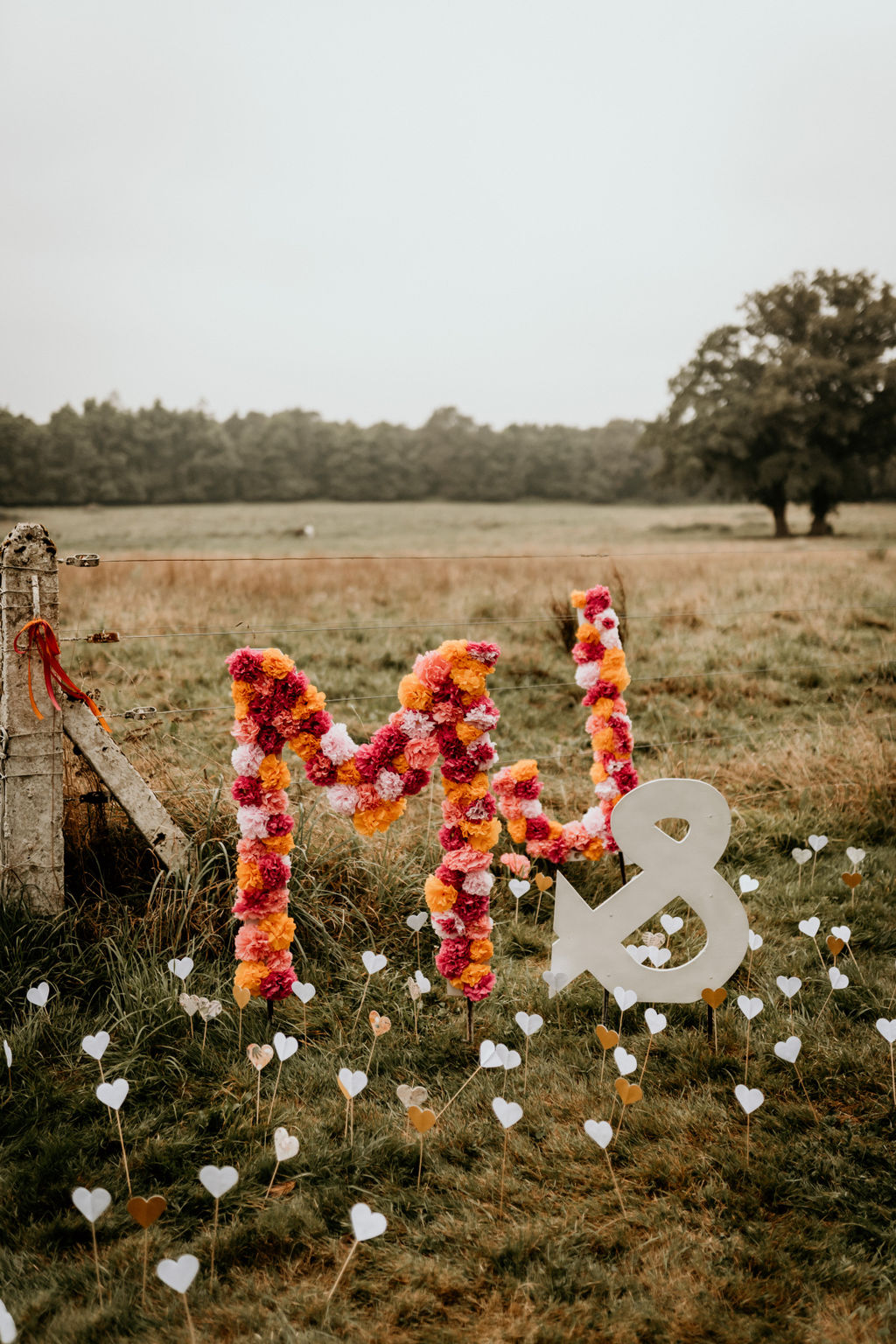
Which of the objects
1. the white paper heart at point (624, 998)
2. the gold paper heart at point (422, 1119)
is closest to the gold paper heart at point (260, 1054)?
the gold paper heart at point (422, 1119)

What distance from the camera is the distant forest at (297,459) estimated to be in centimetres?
2781

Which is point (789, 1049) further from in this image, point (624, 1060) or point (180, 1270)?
point (180, 1270)

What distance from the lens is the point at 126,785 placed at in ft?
11.9

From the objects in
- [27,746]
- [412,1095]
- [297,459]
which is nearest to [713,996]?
[412,1095]

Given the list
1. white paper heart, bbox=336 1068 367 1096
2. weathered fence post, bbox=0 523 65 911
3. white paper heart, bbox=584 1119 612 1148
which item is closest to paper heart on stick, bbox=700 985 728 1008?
white paper heart, bbox=584 1119 612 1148

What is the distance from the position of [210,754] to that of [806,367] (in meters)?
34.5

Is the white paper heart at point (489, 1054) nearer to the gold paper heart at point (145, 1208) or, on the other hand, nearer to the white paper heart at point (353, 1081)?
the white paper heart at point (353, 1081)

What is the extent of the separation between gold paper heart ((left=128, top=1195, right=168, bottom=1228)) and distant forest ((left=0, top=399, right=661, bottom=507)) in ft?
91.6

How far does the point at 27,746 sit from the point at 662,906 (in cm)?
253

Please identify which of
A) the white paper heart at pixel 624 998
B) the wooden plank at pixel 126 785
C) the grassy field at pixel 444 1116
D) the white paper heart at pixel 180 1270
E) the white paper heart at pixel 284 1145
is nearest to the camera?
the white paper heart at pixel 180 1270

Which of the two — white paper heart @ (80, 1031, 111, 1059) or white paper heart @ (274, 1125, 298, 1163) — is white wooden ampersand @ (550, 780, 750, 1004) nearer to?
white paper heart @ (274, 1125, 298, 1163)

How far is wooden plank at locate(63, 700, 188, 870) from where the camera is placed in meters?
3.52

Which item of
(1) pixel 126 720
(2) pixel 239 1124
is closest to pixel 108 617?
(1) pixel 126 720

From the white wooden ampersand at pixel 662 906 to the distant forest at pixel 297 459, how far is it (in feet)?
90.2
